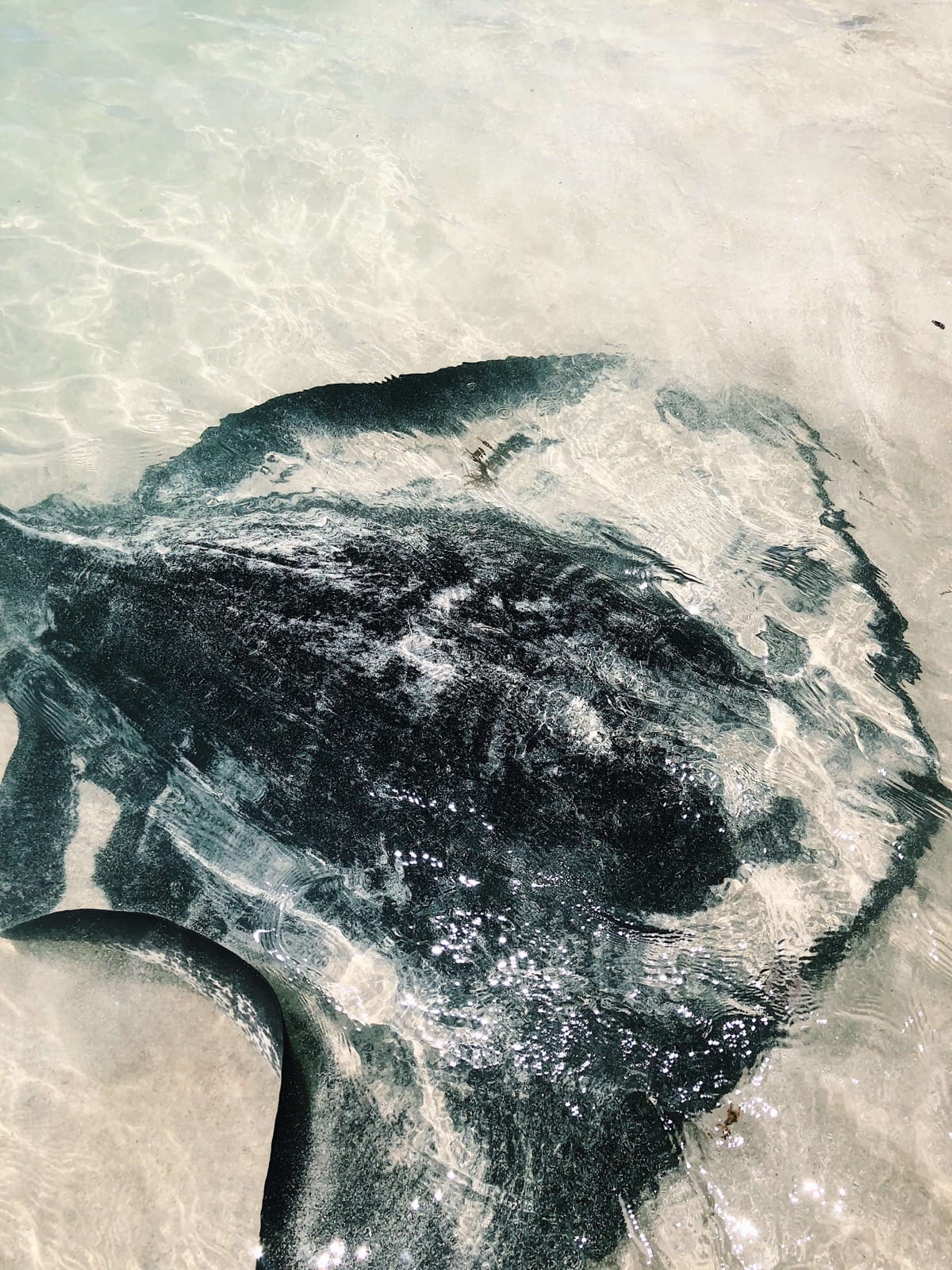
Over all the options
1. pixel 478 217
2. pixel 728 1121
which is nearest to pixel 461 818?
pixel 728 1121

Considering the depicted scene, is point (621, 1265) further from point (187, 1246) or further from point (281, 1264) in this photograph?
point (187, 1246)

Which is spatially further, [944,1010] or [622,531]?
[622,531]

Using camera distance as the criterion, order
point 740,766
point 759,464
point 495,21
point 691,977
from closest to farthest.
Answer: point 691,977 < point 740,766 < point 759,464 < point 495,21

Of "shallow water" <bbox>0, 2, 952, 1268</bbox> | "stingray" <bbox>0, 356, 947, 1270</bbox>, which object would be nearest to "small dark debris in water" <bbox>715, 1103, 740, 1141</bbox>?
"stingray" <bbox>0, 356, 947, 1270</bbox>

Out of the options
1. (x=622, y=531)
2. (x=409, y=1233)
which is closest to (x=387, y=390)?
(x=622, y=531)

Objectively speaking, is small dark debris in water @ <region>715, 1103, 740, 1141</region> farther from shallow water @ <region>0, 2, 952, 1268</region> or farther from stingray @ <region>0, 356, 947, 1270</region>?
shallow water @ <region>0, 2, 952, 1268</region>


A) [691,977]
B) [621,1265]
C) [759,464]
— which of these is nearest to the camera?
[621,1265]

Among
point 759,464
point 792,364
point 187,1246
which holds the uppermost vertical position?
point 792,364
